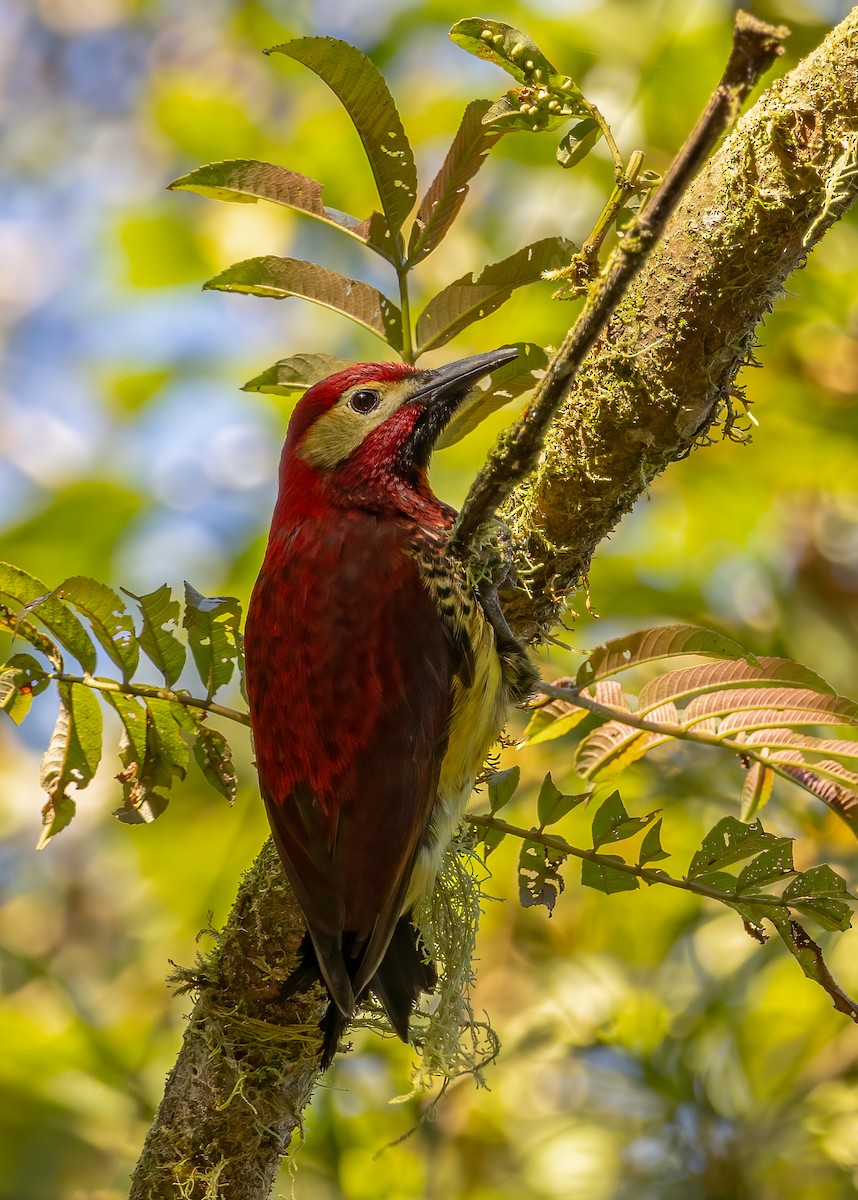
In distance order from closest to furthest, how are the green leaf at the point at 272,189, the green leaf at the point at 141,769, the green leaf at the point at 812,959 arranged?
the green leaf at the point at 812,959 < the green leaf at the point at 272,189 < the green leaf at the point at 141,769

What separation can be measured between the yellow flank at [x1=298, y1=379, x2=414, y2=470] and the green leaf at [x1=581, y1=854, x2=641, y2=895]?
1.02 meters

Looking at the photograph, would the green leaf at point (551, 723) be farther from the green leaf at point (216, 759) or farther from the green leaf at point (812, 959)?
the green leaf at point (216, 759)

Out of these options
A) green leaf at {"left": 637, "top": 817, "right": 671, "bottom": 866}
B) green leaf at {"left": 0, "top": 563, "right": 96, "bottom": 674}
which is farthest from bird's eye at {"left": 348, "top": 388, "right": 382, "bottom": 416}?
green leaf at {"left": 637, "top": 817, "right": 671, "bottom": 866}

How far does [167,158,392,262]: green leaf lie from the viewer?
7.20 ft

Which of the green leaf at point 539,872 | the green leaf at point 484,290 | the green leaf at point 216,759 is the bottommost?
the green leaf at point 539,872

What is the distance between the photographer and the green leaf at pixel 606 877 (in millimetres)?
2262

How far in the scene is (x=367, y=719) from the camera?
2.20 metres

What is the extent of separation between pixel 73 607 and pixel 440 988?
3.54 ft

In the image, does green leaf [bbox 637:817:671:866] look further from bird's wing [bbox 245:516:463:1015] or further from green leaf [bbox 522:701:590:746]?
bird's wing [bbox 245:516:463:1015]

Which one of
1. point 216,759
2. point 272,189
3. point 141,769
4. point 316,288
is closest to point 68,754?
point 141,769

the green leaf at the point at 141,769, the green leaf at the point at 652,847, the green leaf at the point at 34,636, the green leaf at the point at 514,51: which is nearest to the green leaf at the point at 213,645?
the green leaf at the point at 141,769

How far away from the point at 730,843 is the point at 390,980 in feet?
2.43

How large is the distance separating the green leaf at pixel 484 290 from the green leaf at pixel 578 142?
0.66 feet

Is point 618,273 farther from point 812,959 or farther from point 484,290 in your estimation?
point 812,959
